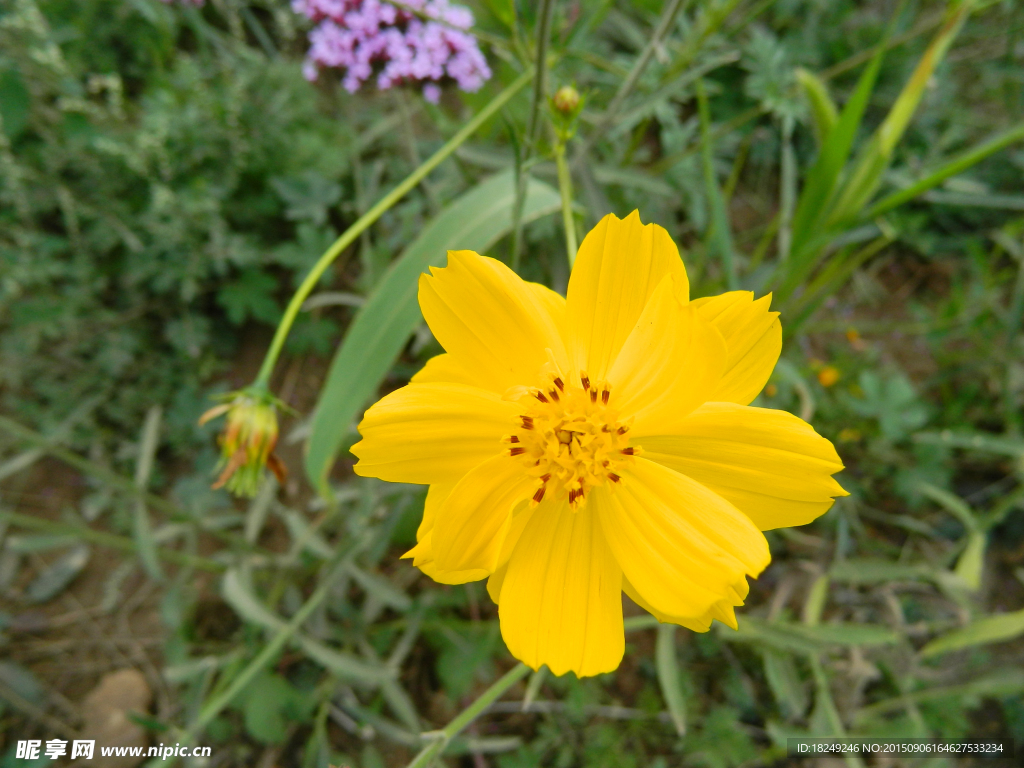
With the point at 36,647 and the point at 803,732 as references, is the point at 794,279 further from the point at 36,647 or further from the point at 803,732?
the point at 36,647

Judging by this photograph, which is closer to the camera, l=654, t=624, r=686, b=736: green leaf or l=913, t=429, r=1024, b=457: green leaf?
l=654, t=624, r=686, b=736: green leaf

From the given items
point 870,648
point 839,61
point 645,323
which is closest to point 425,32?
point 645,323

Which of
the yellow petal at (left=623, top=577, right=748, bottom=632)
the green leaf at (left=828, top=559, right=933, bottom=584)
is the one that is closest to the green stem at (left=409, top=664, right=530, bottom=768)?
the yellow petal at (left=623, top=577, right=748, bottom=632)

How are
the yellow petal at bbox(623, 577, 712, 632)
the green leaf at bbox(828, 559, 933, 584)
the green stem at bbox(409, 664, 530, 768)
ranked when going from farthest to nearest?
1. the green leaf at bbox(828, 559, 933, 584)
2. the green stem at bbox(409, 664, 530, 768)
3. the yellow petal at bbox(623, 577, 712, 632)

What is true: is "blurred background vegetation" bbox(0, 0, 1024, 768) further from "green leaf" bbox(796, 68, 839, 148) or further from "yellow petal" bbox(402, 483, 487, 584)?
"yellow petal" bbox(402, 483, 487, 584)

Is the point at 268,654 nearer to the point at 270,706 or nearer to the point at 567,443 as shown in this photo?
the point at 270,706

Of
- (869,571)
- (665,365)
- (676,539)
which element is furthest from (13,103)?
(869,571)
